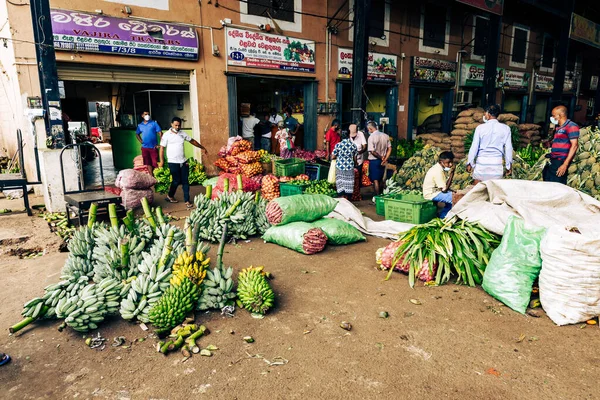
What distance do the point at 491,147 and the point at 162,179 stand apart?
7.23m

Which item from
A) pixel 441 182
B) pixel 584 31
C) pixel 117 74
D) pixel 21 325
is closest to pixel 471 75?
pixel 584 31

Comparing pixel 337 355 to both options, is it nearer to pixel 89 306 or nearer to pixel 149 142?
pixel 89 306

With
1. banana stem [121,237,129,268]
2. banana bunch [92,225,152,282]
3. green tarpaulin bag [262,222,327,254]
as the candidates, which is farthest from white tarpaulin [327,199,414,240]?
banana stem [121,237,129,268]

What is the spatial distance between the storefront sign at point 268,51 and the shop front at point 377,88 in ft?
4.63

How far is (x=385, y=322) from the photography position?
3676 mm

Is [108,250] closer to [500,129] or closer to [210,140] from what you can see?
[500,129]

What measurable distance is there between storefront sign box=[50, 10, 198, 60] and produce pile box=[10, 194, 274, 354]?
Answer: 6.47 meters

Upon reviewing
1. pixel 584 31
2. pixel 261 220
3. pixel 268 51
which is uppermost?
pixel 584 31

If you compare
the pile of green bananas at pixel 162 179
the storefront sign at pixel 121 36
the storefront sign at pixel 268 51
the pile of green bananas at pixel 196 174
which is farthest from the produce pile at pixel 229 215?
the storefront sign at pixel 268 51

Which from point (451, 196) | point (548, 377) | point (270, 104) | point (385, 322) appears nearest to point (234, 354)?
point (385, 322)

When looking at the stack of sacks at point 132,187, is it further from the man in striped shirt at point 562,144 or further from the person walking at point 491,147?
the man in striped shirt at point 562,144

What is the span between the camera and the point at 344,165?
7641 millimetres

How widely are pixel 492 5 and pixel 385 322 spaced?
571 inches

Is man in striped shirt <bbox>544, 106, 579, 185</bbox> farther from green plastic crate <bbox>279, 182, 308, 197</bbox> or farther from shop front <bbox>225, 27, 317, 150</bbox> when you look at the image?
shop front <bbox>225, 27, 317, 150</bbox>
